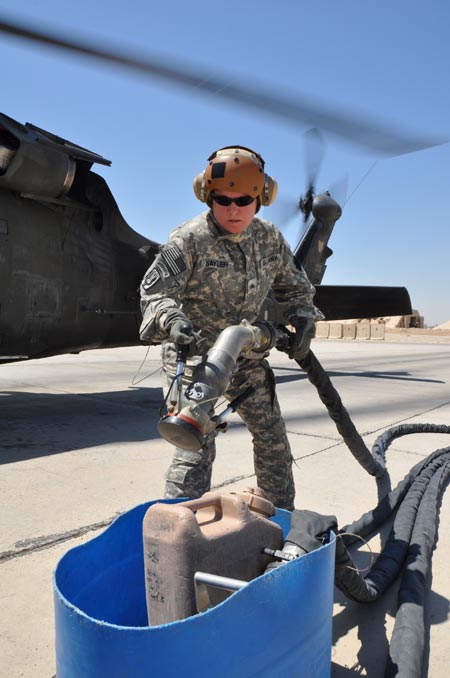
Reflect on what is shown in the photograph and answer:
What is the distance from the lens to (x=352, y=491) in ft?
11.7

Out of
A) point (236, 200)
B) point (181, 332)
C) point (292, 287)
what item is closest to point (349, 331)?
point (292, 287)

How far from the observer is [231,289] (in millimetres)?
2428

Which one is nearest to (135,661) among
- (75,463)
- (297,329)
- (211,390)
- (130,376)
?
(211,390)

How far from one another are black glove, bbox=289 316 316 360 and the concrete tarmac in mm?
972

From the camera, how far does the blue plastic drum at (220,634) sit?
3.62 feet

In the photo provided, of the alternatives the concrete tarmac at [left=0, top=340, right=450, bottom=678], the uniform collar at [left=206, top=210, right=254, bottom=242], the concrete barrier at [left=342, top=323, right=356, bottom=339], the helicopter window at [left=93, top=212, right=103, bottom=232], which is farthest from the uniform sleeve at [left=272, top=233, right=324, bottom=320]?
the concrete barrier at [left=342, top=323, right=356, bottom=339]

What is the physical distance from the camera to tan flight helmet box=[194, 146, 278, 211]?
7.16 ft

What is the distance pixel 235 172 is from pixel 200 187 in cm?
23

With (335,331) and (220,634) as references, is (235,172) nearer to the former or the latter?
(220,634)

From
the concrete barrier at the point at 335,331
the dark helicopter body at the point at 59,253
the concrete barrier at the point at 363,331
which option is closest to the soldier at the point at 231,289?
the dark helicopter body at the point at 59,253

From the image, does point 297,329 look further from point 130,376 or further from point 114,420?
point 130,376

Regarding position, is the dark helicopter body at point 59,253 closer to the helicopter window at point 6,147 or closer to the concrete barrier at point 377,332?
the helicopter window at point 6,147

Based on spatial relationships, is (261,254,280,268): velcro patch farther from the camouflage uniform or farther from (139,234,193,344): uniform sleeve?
(139,234,193,344): uniform sleeve

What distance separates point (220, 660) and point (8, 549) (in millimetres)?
1754
